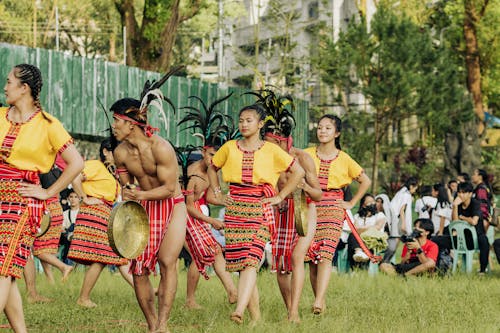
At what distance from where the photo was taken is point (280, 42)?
3819cm

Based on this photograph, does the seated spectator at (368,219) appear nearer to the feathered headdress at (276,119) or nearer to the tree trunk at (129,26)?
the feathered headdress at (276,119)

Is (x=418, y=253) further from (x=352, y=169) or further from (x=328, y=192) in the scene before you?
(x=328, y=192)

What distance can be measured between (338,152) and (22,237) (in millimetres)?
4361

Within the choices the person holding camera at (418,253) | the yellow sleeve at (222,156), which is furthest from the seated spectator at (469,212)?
the yellow sleeve at (222,156)

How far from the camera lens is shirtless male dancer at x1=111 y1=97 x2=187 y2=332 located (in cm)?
863

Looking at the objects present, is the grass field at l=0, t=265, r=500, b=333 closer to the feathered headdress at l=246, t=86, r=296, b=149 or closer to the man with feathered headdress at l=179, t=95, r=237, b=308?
the man with feathered headdress at l=179, t=95, r=237, b=308

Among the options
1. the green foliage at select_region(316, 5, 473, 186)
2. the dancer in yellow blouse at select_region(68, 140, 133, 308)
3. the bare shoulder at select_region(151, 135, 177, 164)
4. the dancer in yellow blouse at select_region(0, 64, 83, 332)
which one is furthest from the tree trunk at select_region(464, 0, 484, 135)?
→ the dancer in yellow blouse at select_region(0, 64, 83, 332)

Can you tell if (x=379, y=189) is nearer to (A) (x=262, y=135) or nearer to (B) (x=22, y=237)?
(A) (x=262, y=135)

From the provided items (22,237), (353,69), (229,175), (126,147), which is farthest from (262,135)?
(353,69)

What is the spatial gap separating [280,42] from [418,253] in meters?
23.3

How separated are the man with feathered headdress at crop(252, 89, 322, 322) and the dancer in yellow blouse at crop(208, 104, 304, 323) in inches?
21.3

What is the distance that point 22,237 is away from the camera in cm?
752

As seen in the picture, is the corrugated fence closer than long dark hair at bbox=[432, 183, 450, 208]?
No

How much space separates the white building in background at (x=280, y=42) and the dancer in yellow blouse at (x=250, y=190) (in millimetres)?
21991
